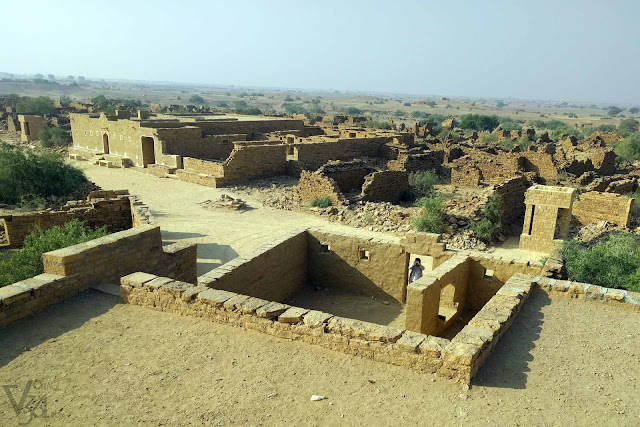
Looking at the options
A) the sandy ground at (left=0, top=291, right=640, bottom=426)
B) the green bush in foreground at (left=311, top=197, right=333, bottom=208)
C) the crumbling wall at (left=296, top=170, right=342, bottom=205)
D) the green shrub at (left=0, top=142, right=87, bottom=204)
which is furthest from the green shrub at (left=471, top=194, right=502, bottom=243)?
the green shrub at (left=0, top=142, right=87, bottom=204)

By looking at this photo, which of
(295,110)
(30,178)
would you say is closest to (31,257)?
(30,178)

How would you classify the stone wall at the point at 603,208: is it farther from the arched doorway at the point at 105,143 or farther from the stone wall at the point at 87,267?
the arched doorway at the point at 105,143

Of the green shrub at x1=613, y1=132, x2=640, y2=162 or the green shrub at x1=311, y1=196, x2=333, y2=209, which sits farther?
the green shrub at x1=613, y1=132, x2=640, y2=162

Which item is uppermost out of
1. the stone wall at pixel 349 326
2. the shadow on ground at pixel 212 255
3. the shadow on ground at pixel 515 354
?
the stone wall at pixel 349 326

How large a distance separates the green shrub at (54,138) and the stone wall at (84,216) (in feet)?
75.0

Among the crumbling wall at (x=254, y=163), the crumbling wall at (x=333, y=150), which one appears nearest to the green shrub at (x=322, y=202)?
the crumbling wall at (x=254, y=163)

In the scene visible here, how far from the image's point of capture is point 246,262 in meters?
8.04

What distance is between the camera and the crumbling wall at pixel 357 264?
9.54 metres

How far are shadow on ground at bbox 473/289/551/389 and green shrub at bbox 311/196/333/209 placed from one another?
10.9m

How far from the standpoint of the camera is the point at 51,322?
562 centimetres

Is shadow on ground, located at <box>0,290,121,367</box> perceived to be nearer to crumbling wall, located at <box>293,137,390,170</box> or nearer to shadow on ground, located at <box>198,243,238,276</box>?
shadow on ground, located at <box>198,243,238,276</box>

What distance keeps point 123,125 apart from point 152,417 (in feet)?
86.5

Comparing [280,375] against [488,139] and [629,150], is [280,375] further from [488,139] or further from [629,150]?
[488,139]

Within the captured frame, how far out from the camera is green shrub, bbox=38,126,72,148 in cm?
3306
